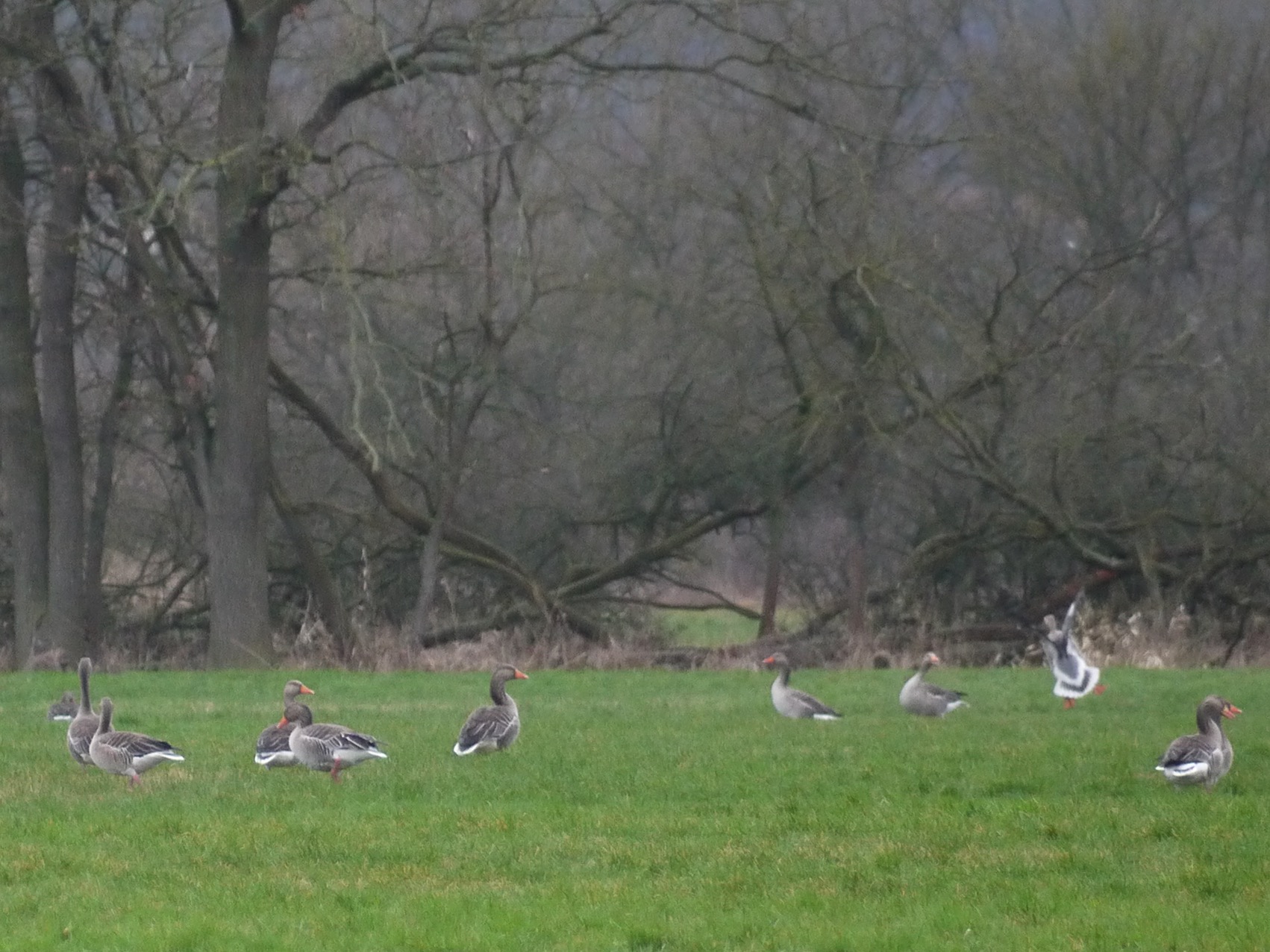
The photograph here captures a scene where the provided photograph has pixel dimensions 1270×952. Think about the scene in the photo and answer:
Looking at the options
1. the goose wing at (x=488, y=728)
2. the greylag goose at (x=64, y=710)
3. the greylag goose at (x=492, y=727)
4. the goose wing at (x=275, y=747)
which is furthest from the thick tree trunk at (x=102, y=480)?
the goose wing at (x=275, y=747)

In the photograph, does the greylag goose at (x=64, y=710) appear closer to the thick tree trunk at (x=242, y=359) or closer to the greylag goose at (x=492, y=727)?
the greylag goose at (x=492, y=727)

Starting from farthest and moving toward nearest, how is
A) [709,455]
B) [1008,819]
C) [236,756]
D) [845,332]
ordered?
[709,455] → [845,332] → [236,756] → [1008,819]

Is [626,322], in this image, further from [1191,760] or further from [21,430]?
[1191,760]

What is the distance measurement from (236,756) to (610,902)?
6284 millimetres

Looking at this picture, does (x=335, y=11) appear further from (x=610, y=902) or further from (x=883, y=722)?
(x=610, y=902)

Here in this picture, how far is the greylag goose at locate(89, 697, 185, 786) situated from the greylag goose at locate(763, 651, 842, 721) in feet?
21.7

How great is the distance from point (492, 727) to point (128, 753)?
2867 mm

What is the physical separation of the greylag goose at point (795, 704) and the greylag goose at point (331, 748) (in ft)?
18.0

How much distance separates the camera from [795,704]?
17469mm

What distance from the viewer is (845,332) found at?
1129 inches

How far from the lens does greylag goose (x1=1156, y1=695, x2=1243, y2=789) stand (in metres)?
11.6

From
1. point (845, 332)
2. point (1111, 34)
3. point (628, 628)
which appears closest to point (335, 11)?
point (845, 332)

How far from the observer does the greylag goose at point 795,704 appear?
17.4m

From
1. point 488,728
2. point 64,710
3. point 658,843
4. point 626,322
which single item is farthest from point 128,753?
point 626,322
